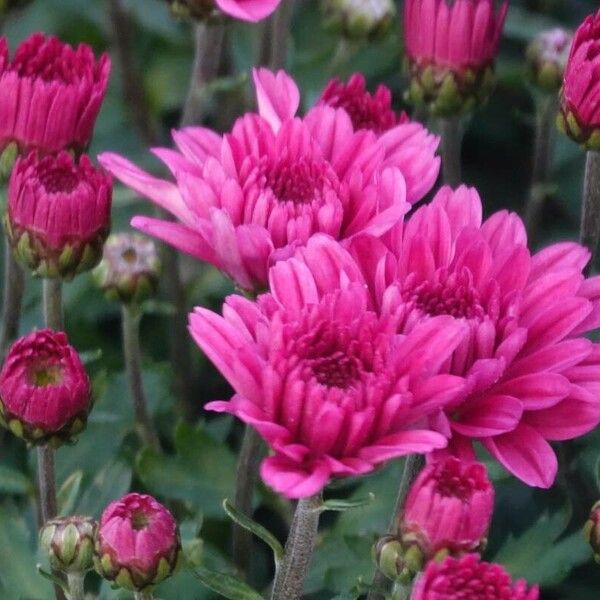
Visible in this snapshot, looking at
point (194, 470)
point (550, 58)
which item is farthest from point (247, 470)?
point (550, 58)

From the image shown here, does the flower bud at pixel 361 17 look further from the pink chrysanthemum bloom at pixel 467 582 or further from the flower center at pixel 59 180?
the pink chrysanthemum bloom at pixel 467 582

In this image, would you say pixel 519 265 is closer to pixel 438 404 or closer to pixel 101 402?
pixel 438 404

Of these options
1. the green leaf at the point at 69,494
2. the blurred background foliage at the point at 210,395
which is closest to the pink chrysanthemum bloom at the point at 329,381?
the blurred background foliage at the point at 210,395

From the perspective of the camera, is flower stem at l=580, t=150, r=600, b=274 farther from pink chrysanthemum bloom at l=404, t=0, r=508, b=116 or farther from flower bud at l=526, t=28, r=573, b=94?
flower bud at l=526, t=28, r=573, b=94

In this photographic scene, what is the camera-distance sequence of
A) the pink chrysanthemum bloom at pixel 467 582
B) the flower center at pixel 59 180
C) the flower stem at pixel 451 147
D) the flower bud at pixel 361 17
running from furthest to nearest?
1. the flower bud at pixel 361 17
2. the flower stem at pixel 451 147
3. the flower center at pixel 59 180
4. the pink chrysanthemum bloom at pixel 467 582

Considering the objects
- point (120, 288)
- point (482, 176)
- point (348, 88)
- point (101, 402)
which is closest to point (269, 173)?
point (348, 88)

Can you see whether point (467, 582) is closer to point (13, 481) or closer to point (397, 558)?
point (397, 558)

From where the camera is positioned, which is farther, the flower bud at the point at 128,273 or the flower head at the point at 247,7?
the flower bud at the point at 128,273

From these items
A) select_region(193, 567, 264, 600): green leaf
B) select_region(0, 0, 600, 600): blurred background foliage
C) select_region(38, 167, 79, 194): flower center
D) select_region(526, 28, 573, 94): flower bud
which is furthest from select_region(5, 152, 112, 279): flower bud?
select_region(526, 28, 573, 94): flower bud
